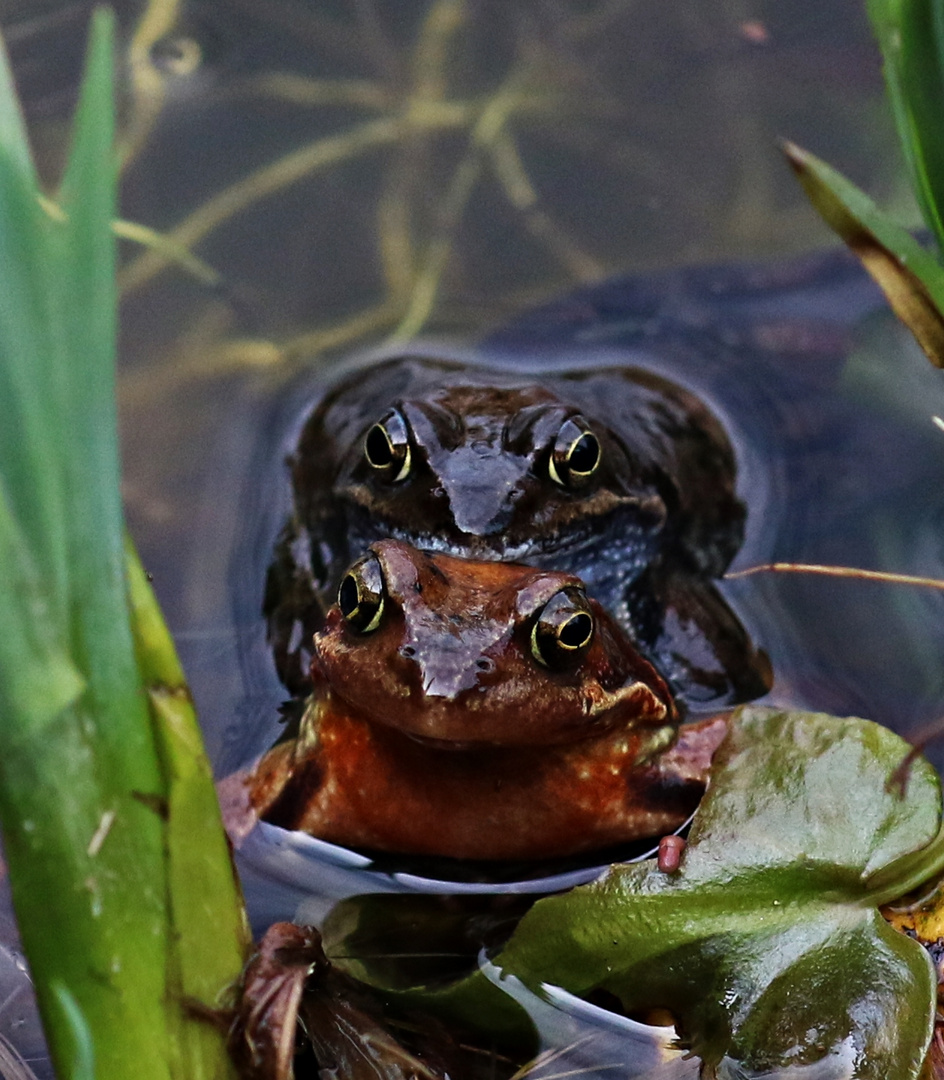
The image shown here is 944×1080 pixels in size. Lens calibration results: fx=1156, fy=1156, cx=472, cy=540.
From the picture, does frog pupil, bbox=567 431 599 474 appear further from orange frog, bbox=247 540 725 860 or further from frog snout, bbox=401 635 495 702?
frog snout, bbox=401 635 495 702

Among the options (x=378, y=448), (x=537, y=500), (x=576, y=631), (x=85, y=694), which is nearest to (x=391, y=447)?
(x=378, y=448)

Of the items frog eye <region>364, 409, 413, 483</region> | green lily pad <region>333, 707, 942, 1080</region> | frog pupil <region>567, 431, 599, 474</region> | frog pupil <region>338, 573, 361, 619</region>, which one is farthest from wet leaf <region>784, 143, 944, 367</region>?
frog eye <region>364, 409, 413, 483</region>

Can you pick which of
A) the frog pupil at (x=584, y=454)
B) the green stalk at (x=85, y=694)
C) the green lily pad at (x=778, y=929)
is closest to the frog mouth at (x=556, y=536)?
the frog pupil at (x=584, y=454)

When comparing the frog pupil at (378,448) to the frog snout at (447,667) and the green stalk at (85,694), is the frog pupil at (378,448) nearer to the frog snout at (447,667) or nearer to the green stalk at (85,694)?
the frog snout at (447,667)

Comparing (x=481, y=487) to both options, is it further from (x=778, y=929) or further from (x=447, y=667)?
(x=778, y=929)

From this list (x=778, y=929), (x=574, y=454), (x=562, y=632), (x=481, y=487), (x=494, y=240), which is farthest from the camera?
(x=494, y=240)

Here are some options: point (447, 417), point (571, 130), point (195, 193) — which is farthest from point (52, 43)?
point (447, 417)
